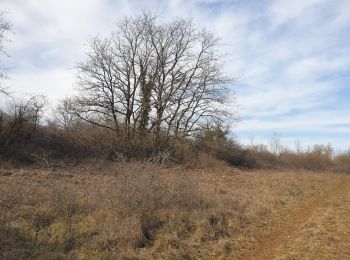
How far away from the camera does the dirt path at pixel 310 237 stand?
31.1 ft

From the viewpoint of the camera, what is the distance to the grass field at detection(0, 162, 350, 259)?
9172 millimetres

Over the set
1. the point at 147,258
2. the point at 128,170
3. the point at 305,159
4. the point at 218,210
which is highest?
the point at 305,159

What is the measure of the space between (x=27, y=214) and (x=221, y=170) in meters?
18.7

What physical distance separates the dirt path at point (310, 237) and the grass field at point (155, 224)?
23 millimetres

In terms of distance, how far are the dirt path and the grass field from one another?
2 cm

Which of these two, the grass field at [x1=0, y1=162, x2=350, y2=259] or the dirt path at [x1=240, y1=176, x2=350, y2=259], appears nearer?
the grass field at [x1=0, y1=162, x2=350, y2=259]

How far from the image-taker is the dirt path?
9.49m

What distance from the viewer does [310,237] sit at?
10.9 meters

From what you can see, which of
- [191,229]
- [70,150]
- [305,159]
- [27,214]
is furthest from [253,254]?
[305,159]

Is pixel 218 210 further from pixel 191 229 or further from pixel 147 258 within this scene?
pixel 147 258

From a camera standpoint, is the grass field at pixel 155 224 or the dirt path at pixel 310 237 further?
the dirt path at pixel 310 237

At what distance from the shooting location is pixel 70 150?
28.2 m

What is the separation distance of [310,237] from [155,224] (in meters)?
4.05

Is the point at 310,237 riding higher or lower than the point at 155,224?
lower
